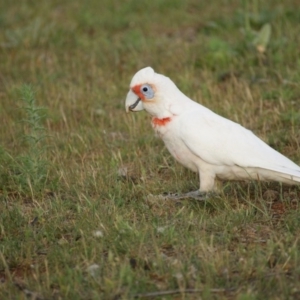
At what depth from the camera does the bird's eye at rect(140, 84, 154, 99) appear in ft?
16.8

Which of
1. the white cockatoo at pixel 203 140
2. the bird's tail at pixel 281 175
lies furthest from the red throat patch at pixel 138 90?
the bird's tail at pixel 281 175

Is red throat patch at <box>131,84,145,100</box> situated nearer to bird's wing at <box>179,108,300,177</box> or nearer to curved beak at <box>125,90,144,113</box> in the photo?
curved beak at <box>125,90,144,113</box>

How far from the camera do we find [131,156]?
20.2ft

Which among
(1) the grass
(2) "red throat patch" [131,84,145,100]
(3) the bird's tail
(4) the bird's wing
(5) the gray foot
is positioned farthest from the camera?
(2) "red throat patch" [131,84,145,100]

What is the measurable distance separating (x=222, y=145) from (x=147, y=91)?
0.62 metres

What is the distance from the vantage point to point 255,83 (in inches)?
297

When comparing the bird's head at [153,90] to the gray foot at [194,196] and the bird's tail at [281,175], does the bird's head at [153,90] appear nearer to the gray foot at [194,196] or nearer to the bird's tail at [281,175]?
the gray foot at [194,196]

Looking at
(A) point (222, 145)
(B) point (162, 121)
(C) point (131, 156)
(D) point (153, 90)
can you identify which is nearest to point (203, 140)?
(A) point (222, 145)

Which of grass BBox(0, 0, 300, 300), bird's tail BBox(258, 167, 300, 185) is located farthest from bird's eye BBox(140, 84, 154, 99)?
bird's tail BBox(258, 167, 300, 185)

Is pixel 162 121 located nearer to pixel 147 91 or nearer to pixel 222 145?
pixel 147 91

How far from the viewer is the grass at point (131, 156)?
4.01 metres

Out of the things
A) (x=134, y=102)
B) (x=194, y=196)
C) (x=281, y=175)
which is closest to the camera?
(x=281, y=175)

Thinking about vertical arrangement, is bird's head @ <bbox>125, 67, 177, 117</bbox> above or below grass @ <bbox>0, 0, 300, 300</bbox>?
above

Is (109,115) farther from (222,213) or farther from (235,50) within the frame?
(222,213)
